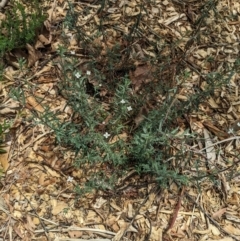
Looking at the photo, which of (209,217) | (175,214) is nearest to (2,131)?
(175,214)

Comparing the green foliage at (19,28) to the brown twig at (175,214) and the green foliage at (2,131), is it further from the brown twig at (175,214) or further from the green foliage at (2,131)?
the brown twig at (175,214)

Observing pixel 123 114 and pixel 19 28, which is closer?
pixel 123 114

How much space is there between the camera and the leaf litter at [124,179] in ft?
8.09

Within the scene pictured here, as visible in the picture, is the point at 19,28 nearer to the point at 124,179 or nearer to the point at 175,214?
the point at 124,179

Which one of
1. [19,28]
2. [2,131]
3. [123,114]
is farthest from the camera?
[19,28]

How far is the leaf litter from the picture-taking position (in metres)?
2.47

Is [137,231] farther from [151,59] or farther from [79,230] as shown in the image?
[151,59]

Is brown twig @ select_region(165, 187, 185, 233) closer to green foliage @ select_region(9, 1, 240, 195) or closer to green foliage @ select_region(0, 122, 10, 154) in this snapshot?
green foliage @ select_region(9, 1, 240, 195)

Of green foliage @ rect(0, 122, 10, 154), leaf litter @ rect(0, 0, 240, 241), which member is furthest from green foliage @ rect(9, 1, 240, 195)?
green foliage @ rect(0, 122, 10, 154)

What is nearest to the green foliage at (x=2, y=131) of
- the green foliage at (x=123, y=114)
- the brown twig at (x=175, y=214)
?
the green foliage at (x=123, y=114)

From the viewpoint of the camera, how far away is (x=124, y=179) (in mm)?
2549

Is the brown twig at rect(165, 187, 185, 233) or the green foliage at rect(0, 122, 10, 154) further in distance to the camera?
the green foliage at rect(0, 122, 10, 154)

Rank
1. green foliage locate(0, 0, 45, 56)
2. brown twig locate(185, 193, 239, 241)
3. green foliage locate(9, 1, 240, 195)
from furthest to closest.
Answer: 1. green foliage locate(0, 0, 45, 56)
2. brown twig locate(185, 193, 239, 241)
3. green foliage locate(9, 1, 240, 195)

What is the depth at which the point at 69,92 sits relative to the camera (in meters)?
2.71
